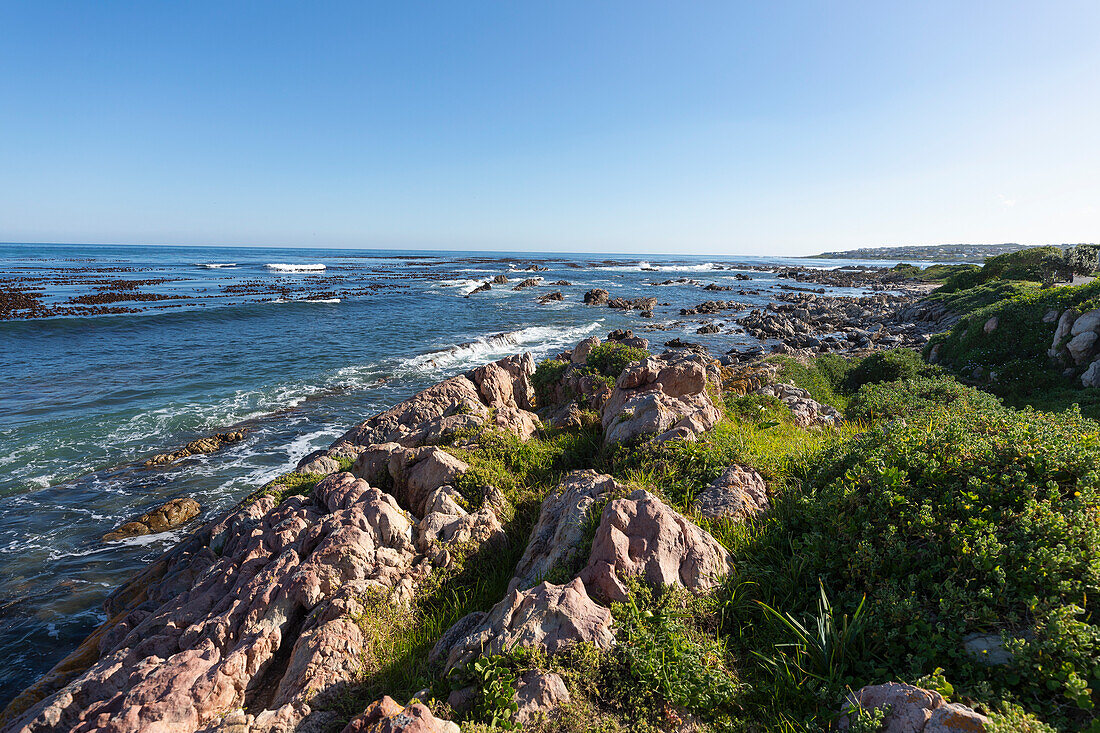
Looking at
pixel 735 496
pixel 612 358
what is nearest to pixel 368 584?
pixel 735 496

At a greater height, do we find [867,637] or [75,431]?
[867,637]

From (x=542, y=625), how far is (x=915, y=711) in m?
2.69

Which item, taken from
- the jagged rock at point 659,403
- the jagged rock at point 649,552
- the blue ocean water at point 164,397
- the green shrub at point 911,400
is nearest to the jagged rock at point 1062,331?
the green shrub at point 911,400

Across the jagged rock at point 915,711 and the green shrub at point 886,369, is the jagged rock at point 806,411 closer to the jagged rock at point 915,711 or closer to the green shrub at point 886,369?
the green shrub at point 886,369

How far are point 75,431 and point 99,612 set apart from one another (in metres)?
10.8

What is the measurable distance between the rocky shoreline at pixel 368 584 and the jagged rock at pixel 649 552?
0.05ft

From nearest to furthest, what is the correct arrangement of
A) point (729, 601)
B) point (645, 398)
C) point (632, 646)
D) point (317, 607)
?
1. point (632, 646)
2. point (729, 601)
3. point (317, 607)
4. point (645, 398)

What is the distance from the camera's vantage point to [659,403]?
872cm

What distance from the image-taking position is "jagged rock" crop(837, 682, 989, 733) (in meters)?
2.88

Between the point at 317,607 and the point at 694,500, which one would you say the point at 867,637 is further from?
the point at 317,607

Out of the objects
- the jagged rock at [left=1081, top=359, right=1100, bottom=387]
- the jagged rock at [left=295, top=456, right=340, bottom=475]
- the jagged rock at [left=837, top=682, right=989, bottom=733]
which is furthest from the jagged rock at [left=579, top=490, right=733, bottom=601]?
the jagged rock at [left=1081, top=359, right=1100, bottom=387]

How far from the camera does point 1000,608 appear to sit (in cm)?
377

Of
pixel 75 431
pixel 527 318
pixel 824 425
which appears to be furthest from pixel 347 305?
pixel 824 425

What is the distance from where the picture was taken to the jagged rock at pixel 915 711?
2876 mm
